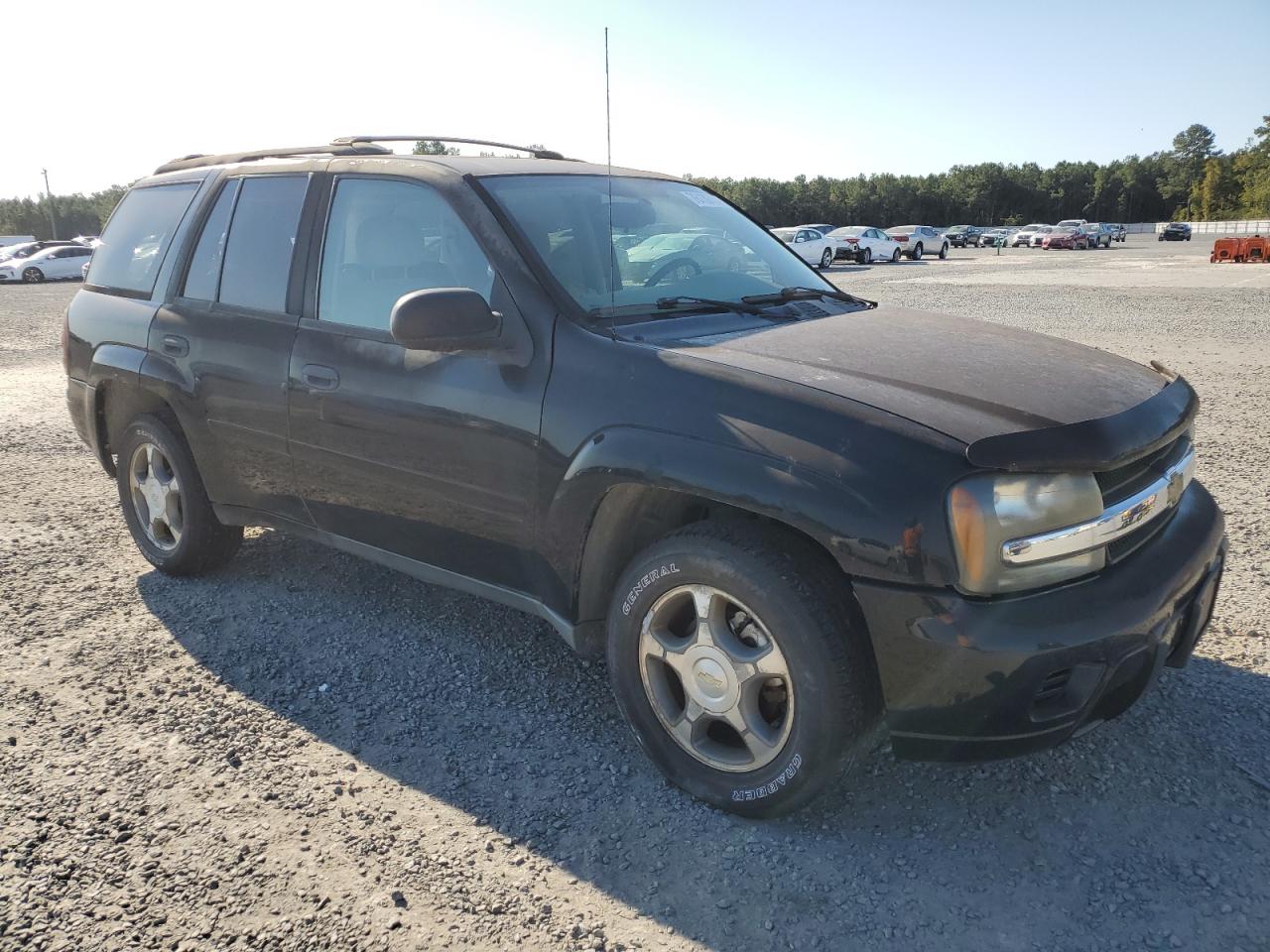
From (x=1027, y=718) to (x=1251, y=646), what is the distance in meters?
1.96

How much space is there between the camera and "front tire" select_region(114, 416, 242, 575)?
417cm

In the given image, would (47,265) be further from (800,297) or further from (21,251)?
(800,297)

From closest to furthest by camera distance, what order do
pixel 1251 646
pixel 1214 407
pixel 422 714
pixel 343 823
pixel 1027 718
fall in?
pixel 1027 718 → pixel 343 823 → pixel 422 714 → pixel 1251 646 → pixel 1214 407

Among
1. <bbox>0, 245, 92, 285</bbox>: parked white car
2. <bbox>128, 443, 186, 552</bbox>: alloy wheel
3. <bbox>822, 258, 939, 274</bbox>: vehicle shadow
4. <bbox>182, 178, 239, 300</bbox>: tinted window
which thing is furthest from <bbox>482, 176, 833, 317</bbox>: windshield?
<bbox>0, 245, 92, 285</bbox>: parked white car

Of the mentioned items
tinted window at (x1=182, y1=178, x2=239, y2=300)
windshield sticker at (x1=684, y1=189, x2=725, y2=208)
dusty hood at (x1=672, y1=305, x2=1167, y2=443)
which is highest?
windshield sticker at (x1=684, y1=189, x2=725, y2=208)

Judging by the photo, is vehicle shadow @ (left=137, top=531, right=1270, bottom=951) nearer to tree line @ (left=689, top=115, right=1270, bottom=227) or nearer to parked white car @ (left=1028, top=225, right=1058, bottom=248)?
parked white car @ (left=1028, top=225, right=1058, bottom=248)

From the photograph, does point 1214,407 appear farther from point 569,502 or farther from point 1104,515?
point 569,502

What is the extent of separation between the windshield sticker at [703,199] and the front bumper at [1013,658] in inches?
87.5

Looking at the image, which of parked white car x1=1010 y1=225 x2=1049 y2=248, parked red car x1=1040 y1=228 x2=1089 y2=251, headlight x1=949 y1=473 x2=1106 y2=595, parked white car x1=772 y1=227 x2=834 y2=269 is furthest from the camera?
parked white car x1=1010 y1=225 x2=1049 y2=248

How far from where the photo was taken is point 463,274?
3088mm

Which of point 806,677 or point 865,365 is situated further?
point 865,365

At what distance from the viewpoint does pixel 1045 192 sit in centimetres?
10031

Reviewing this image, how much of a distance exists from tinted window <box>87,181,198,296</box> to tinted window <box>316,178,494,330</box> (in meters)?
1.21

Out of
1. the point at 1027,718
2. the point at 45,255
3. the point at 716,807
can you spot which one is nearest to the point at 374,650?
the point at 716,807
